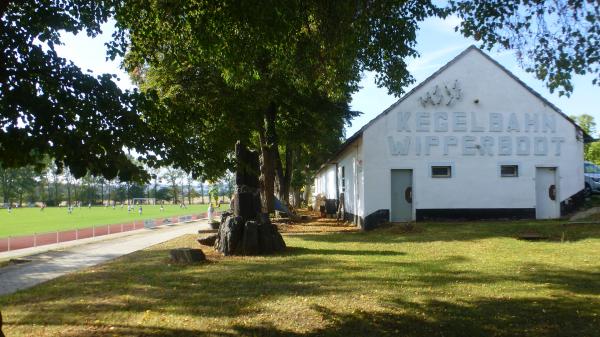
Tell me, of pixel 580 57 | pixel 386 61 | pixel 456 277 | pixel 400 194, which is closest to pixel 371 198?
pixel 400 194

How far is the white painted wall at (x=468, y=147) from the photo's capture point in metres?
22.3

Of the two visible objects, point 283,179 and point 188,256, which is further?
point 283,179

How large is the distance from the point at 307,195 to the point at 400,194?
47724mm

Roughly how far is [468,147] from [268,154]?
9739 mm

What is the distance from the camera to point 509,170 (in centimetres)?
2286

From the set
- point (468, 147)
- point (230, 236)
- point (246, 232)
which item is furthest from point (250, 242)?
point (468, 147)

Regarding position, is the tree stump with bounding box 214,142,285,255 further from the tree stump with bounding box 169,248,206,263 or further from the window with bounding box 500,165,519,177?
the window with bounding box 500,165,519,177

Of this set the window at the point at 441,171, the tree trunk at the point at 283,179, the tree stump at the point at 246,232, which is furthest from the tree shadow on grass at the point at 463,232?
the tree trunk at the point at 283,179

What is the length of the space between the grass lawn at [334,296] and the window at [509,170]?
350 inches

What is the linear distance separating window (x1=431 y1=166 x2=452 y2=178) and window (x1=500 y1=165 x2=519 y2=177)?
2.39 meters

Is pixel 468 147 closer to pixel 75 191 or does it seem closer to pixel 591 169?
pixel 591 169

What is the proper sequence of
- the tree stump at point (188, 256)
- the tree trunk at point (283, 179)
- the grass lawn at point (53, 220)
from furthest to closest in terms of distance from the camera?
1. the tree trunk at point (283, 179)
2. the grass lawn at point (53, 220)
3. the tree stump at point (188, 256)

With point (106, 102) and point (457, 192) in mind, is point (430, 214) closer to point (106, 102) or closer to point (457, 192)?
point (457, 192)

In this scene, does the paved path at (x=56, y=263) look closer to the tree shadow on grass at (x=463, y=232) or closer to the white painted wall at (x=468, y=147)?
the tree shadow on grass at (x=463, y=232)
